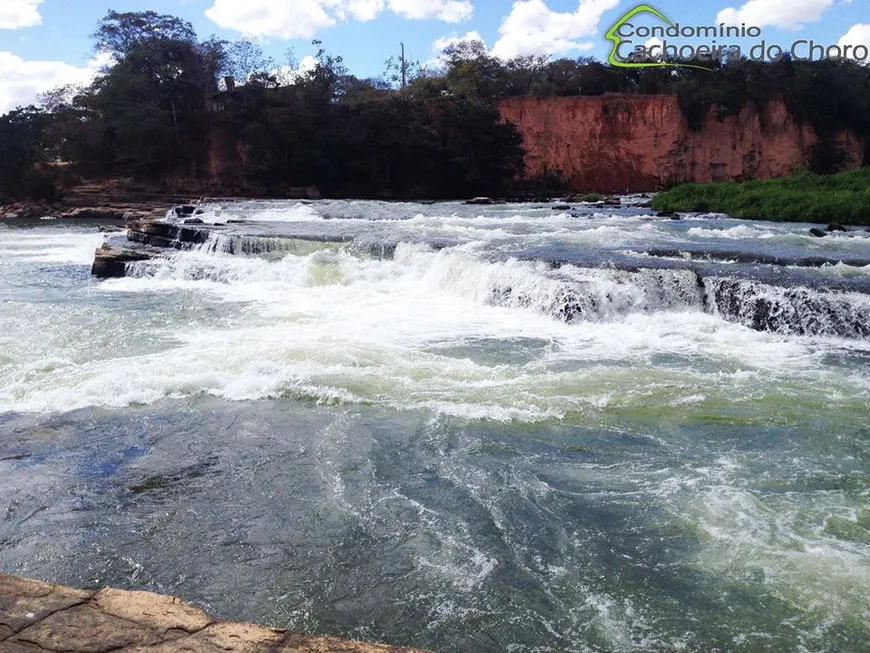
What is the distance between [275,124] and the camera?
3616 cm

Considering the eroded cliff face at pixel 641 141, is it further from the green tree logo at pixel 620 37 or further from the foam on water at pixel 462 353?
the foam on water at pixel 462 353

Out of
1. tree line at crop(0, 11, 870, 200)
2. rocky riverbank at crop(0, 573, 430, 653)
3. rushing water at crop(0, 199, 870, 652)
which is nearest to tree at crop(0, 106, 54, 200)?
tree line at crop(0, 11, 870, 200)

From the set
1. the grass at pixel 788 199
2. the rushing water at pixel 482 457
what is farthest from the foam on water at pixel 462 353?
the grass at pixel 788 199

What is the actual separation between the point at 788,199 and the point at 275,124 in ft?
81.9

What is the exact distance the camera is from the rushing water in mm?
3379

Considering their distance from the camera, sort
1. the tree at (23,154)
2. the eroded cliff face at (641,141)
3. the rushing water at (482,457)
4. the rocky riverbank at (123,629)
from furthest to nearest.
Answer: the eroded cliff face at (641,141)
the tree at (23,154)
the rushing water at (482,457)
the rocky riverbank at (123,629)

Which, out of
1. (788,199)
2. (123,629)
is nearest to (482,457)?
(123,629)

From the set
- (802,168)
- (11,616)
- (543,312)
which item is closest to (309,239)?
(543,312)

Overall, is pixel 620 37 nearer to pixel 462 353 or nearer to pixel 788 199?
pixel 788 199

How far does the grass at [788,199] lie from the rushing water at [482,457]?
8780 millimetres

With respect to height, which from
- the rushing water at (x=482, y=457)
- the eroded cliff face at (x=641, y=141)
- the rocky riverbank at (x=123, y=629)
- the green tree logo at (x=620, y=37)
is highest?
the green tree logo at (x=620, y=37)

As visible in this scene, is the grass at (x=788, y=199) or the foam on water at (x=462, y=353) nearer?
the foam on water at (x=462, y=353)

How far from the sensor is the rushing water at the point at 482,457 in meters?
3.38

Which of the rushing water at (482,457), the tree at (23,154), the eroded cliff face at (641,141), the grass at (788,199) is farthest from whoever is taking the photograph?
the eroded cliff face at (641,141)
